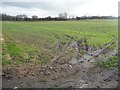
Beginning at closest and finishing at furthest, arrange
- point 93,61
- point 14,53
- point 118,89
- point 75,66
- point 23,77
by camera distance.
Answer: point 118,89, point 23,77, point 75,66, point 93,61, point 14,53

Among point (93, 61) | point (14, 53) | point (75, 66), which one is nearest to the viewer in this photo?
point (75, 66)

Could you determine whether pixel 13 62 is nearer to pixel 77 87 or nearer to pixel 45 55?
pixel 45 55

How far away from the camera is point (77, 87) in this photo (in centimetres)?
1010

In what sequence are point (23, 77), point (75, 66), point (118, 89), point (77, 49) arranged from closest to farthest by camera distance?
point (118, 89), point (23, 77), point (75, 66), point (77, 49)

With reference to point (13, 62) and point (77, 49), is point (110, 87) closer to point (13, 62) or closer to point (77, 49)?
point (13, 62)

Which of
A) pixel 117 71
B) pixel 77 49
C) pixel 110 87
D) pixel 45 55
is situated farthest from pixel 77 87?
pixel 77 49

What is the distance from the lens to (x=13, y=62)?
1359 cm

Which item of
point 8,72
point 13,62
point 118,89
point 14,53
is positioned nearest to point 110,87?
point 118,89

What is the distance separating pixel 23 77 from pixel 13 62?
2.36 meters

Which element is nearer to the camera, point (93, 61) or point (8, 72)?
point (8, 72)

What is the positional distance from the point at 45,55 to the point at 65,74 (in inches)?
163

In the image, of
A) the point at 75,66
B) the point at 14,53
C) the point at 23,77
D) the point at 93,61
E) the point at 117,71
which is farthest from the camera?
the point at 14,53

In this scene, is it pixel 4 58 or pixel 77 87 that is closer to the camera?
pixel 77 87

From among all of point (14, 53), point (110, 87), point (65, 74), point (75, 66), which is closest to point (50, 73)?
point (65, 74)
